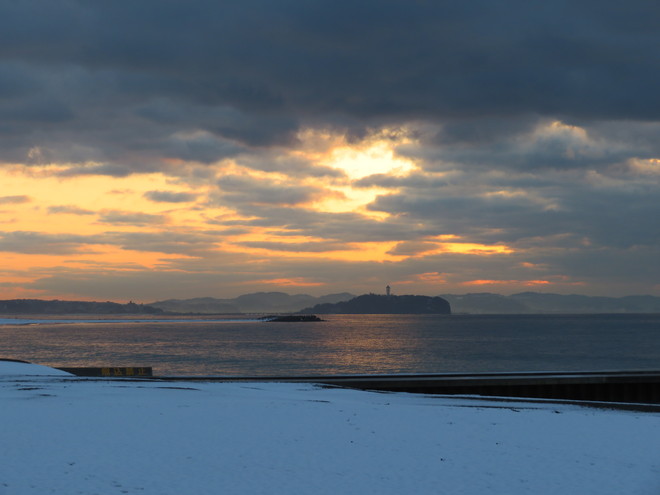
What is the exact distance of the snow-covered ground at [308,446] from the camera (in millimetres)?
15000

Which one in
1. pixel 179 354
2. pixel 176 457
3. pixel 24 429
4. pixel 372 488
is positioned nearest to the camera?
pixel 372 488

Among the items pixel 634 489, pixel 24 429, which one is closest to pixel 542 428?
pixel 634 489

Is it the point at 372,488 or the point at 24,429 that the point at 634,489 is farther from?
the point at 24,429

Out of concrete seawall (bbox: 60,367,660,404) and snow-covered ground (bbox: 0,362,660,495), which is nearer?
snow-covered ground (bbox: 0,362,660,495)

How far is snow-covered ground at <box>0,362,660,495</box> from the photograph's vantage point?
15000 mm

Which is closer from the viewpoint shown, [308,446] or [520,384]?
[308,446]

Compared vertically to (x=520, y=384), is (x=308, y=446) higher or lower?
higher

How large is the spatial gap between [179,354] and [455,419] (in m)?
86.5

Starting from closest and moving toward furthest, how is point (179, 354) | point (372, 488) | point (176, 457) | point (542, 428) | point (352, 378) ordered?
point (372, 488) < point (176, 457) < point (542, 428) < point (352, 378) < point (179, 354)

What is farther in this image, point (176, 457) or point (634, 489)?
point (176, 457)

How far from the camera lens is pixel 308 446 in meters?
18.2

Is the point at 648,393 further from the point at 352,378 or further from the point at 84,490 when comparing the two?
the point at 84,490

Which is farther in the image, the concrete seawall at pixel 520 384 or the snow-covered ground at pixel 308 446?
the concrete seawall at pixel 520 384

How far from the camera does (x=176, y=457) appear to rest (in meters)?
16.7
